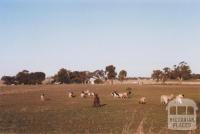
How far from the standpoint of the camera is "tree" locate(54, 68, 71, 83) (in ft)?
577

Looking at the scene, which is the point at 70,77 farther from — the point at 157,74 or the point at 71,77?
the point at 157,74

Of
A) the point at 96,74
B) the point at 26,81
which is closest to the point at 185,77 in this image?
the point at 96,74

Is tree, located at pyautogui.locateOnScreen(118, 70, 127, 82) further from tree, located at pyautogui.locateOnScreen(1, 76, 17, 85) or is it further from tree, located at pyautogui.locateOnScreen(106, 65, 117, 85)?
tree, located at pyautogui.locateOnScreen(1, 76, 17, 85)

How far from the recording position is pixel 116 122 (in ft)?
92.3

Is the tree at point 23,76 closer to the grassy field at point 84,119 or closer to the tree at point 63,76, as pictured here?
the tree at point 63,76

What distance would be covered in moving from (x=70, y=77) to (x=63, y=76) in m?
4.56

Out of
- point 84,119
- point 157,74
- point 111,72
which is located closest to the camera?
point 84,119

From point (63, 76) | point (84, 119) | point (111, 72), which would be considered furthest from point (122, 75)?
point (84, 119)

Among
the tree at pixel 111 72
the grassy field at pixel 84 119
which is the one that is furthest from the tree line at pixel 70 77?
the grassy field at pixel 84 119

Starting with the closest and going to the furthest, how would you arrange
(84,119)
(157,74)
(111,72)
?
1. (84,119)
2. (157,74)
3. (111,72)

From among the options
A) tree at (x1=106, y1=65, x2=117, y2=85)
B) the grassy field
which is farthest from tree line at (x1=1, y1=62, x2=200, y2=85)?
the grassy field

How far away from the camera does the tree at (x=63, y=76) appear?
17600 cm

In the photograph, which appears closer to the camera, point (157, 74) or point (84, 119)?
point (84, 119)

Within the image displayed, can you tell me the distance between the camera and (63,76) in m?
177
